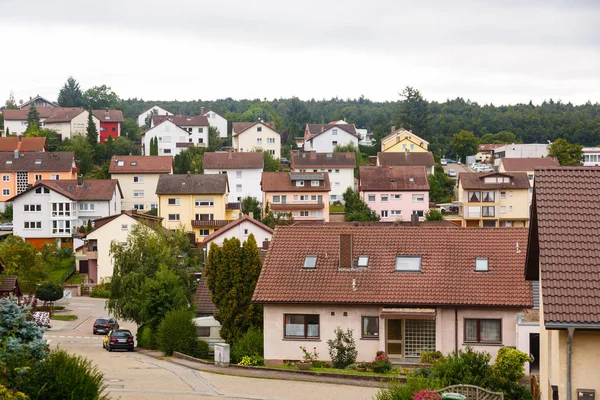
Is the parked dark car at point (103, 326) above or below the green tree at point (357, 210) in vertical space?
below

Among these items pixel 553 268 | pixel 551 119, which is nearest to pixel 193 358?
pixel 553 268

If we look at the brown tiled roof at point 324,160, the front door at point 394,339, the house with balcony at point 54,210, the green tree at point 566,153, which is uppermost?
the green tree at point 566,153

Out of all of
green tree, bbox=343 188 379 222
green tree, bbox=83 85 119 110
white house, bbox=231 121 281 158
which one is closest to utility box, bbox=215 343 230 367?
green tree, bbox=343 188 379 222

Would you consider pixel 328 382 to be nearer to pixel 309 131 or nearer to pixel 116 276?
pixel 116 276

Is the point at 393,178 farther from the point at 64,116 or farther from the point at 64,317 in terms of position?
the point at 64,116

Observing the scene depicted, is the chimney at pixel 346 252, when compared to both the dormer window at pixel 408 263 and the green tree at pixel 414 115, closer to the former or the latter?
the dormer window at pixel 408 263

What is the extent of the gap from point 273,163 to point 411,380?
93.1 meters

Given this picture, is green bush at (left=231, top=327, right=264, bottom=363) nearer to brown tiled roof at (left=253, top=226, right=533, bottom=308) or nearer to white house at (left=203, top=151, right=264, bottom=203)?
brown tiled roof at (left=253, top=226, right=533, bottom=308)

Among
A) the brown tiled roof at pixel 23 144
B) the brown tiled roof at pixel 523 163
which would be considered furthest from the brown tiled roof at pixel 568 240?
the brown tiled roof at pixel 23 144

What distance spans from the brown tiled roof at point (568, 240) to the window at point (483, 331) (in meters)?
14.0

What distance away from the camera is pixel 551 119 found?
17712cm

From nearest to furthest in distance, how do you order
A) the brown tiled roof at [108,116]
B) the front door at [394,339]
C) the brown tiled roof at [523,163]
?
the front door at [394,339], the brown tiled roof at [523,163], the brown tiled roof at [108,116]

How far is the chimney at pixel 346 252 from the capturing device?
32.2 meters

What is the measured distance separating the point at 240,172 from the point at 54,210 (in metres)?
21.8
